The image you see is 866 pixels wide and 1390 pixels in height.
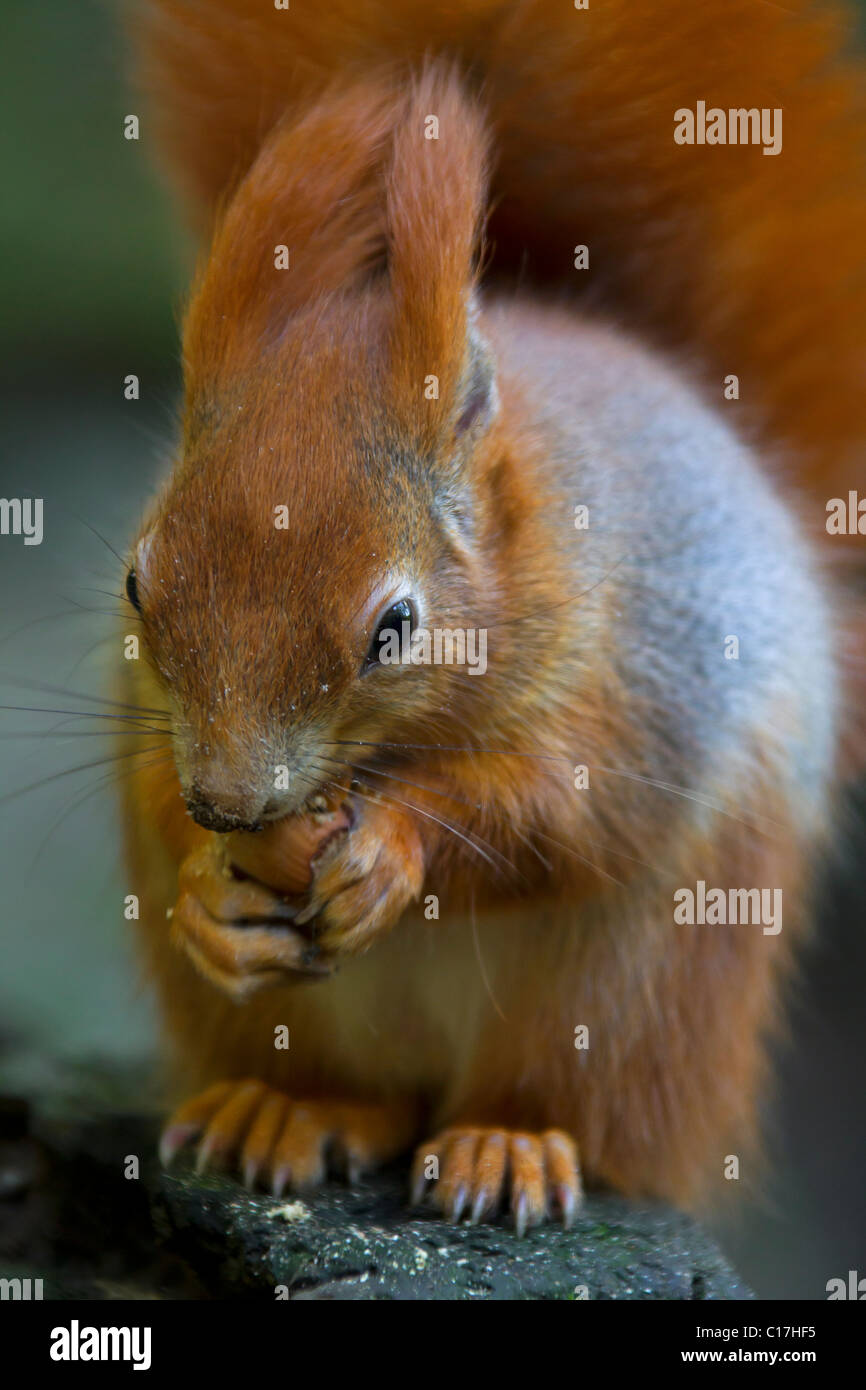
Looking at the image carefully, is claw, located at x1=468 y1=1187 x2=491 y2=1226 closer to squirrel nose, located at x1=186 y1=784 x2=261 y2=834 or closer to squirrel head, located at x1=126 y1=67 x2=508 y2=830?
squirrel head, located at x1=126 y1=67 x2=508 y2=830

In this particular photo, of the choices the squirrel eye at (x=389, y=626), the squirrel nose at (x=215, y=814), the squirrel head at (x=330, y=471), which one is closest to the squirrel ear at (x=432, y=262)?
the squirrel head at (x=330, y=471)

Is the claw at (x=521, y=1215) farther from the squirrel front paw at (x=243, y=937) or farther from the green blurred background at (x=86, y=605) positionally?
the green blurred background at (x=86, y=605)

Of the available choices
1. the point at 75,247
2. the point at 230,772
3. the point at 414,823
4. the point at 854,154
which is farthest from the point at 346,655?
the point at 75,247

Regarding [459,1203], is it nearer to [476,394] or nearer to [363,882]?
[363,882]

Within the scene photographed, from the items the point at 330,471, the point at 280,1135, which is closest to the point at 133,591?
the point at 330,471

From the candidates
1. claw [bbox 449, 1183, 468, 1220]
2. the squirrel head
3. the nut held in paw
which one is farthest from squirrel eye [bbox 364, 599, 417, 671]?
claw [bbox 449, 1183, 468, 1220]

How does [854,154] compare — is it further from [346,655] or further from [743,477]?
[346,655]
